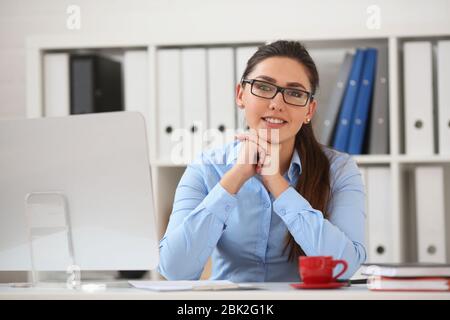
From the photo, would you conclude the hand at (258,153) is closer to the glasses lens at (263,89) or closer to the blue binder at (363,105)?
the glasses lens at (263,89)

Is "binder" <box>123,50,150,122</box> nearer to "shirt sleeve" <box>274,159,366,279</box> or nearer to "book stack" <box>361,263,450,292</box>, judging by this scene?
"shirt sleeve" <box>274,159,366,279</box>

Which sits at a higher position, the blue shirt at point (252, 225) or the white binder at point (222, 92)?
the white binder at point (222, 92)

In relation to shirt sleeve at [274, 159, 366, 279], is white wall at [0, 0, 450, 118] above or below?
above

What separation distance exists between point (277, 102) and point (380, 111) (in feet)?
2.22

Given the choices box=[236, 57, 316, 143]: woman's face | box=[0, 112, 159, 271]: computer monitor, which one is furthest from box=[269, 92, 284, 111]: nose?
box=[0, 112, 159, 271]: computer monitor

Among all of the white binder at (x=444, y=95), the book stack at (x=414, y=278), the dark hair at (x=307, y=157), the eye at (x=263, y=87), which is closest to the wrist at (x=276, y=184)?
the dark hair at (x=307, y=157)

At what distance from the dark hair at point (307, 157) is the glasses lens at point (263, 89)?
3.1 inches

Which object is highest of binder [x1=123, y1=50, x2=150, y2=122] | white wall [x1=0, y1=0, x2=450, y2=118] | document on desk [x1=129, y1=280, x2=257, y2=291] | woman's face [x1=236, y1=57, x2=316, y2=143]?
white wall [x1=0, y1=0, x2=450, y2=118]

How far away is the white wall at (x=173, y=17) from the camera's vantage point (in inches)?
106

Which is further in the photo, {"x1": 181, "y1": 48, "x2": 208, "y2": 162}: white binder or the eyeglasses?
{"x1": 181, "y1": 48, "x2": 208, "y2": 162}: white binder

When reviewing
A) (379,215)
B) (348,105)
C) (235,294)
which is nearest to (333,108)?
(348,105)

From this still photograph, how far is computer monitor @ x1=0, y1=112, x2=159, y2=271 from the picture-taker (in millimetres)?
1404

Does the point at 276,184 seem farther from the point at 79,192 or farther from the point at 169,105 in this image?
the point at 169,105

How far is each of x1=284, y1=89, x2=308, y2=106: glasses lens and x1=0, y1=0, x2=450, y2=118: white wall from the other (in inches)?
32.8
